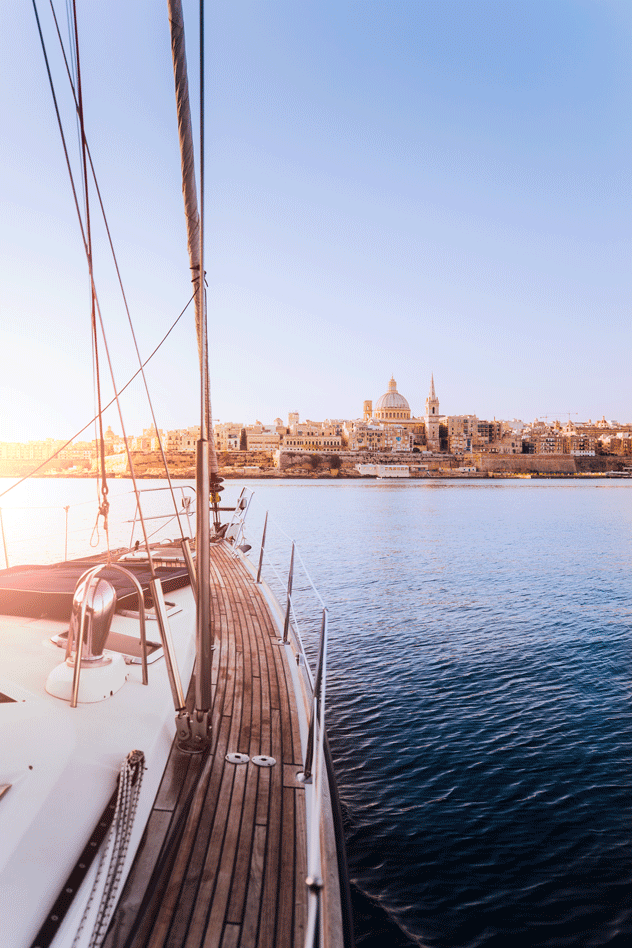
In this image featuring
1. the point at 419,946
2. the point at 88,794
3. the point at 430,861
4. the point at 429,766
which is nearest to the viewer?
the point at 88,794

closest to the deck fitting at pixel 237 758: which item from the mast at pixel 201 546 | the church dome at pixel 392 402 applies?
the mast at pixel 201 546

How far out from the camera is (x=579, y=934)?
3.67 metres

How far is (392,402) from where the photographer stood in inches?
6196

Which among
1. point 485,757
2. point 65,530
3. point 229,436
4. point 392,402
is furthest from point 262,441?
point 485,757

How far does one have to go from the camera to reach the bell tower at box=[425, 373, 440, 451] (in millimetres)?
143000

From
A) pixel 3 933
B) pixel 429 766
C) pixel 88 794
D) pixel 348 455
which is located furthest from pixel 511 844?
pixel 348 455

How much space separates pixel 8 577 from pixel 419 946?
Result: 411 centimetres

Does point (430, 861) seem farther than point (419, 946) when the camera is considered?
Yes

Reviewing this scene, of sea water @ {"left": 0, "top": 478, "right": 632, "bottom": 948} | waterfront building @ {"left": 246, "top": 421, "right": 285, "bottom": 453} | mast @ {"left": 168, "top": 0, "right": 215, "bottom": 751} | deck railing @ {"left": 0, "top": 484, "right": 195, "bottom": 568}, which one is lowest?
sea water @ {"left": 0, "top": 478, "right": 632, "bottom": 948}

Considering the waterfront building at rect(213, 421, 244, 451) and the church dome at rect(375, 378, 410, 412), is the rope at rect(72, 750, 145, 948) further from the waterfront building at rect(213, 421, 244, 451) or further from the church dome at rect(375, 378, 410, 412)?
the church dome at rect(375, 378, 410, 412)

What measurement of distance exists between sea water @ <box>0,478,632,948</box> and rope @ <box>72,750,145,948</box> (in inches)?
86.4

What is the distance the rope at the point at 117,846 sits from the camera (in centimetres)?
201

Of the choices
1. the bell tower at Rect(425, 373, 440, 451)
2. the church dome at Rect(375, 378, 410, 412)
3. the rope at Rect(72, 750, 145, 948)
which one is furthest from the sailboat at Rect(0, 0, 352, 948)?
the church dome at Rect(375, 378, 410, 412)

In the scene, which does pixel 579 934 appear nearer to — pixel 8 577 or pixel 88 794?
pixel 88 794
